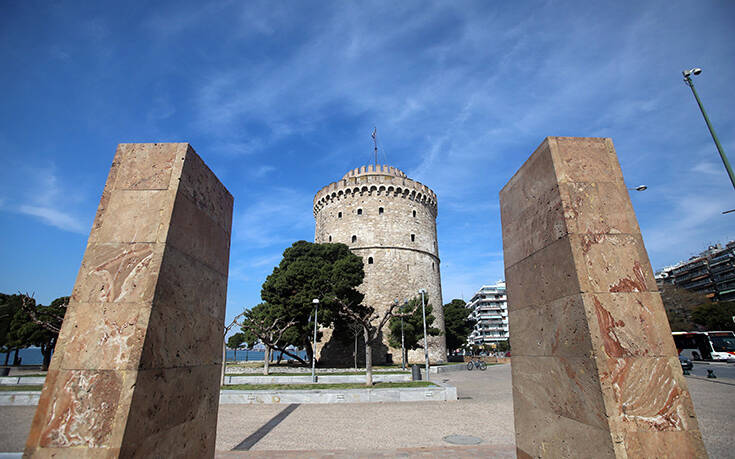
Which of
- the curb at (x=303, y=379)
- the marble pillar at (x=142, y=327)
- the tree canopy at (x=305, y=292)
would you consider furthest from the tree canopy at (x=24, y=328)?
the marble pillar at (x=142, y=327)

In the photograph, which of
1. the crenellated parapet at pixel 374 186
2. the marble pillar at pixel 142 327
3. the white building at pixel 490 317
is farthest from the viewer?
the white building at pixel 490 317

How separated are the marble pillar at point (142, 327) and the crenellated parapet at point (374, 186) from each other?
104ft

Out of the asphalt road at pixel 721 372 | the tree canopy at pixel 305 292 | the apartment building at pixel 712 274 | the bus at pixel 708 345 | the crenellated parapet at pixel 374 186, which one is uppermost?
the crenellated parapet at pixel 374 186

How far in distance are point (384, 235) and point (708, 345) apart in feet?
92.0

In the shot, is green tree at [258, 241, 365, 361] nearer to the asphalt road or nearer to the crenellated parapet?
the crenellated parapet

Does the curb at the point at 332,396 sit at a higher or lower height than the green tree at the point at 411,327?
lower

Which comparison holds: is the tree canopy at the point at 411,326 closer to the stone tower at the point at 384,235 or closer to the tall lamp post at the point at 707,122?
the stone tower at the point at 384,235

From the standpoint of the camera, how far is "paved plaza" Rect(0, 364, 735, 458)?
6156 millimetres

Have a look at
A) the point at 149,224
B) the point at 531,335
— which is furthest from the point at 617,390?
the point at 149,224

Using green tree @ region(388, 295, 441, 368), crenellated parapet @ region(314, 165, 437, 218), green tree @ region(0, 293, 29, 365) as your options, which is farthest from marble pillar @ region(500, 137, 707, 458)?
green tree @ region(0, 293, 29, 365)

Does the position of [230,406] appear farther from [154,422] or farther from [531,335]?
[531,335]

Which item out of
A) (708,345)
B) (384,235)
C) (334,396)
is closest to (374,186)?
(384,235)

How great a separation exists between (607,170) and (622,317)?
1524mm

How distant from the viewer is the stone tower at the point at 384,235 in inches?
1324
